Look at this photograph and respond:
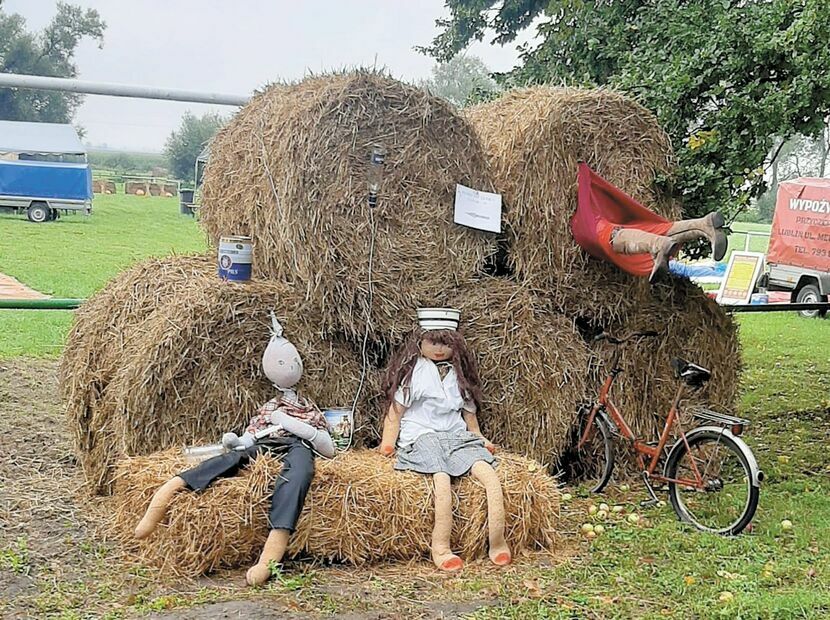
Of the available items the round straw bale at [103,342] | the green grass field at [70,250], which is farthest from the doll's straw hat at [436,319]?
the green grass field at [70,250]

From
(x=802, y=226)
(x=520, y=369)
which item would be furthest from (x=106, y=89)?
(x=802, y=226)

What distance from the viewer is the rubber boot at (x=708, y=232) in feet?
15.7

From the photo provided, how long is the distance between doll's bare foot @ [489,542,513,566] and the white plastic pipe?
3.44m

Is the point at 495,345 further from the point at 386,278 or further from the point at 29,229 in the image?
the point at 29,229

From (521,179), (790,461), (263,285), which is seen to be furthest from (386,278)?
(790,461)

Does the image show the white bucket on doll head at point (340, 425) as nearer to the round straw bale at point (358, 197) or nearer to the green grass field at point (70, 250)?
the round straw bale at point (358, 197)

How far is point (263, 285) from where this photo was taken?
15.7 ft

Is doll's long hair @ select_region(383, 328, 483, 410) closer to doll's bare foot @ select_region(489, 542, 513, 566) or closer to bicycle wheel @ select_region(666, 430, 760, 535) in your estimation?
doll's bare foot @ select_region(489, 542, 513, 566)

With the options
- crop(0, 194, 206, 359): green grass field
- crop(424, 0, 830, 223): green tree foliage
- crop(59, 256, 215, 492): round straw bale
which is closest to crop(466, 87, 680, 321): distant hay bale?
crop(424, 0, 830, 223): green tree foliage

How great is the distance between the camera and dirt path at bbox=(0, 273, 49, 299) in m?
10.9

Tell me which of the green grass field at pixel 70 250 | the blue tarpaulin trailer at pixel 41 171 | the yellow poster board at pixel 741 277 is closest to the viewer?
the green grass field at pixel 70 250

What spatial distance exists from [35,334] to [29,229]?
666cm

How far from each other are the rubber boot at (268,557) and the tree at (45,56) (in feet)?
55.1

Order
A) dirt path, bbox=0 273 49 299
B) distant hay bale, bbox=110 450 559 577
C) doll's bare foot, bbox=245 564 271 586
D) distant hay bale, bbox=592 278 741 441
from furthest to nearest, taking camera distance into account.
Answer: dirt path, bbox=0 273 49 299 < distant hay bale, bbox=592 278 741 441 < distant hay bale, bbox=110 450 559 577 < doll's bare foot, bbox=245 564 271 586
